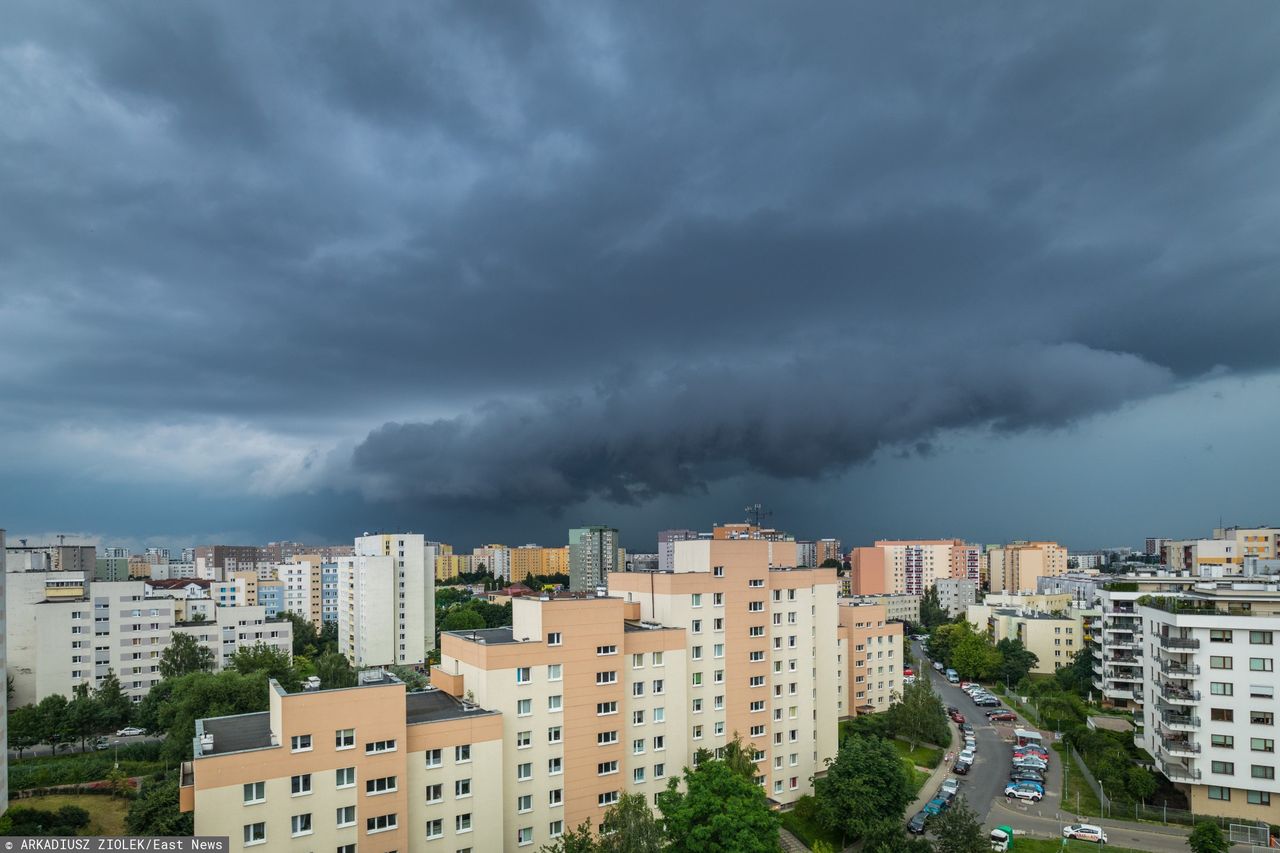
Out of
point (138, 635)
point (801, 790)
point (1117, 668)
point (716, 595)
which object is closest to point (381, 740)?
point (716, 595)

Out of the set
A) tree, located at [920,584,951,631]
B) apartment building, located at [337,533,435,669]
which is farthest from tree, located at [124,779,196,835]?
tree, located at [920,584,951,631]

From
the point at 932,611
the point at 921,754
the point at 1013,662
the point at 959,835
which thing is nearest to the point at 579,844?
the point at 959,835

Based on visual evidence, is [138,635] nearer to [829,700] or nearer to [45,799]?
[45,799]

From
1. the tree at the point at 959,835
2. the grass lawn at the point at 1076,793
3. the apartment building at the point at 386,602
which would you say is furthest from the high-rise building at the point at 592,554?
the tree at the point at 959,835

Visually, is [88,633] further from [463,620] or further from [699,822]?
[699,822]

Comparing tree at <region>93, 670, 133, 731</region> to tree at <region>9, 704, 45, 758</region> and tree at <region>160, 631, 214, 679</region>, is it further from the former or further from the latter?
tree at <region>160, 631, 214, 679</region>

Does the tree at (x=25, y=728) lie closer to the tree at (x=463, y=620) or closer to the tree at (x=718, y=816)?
the tree at (x=463, y=620)
